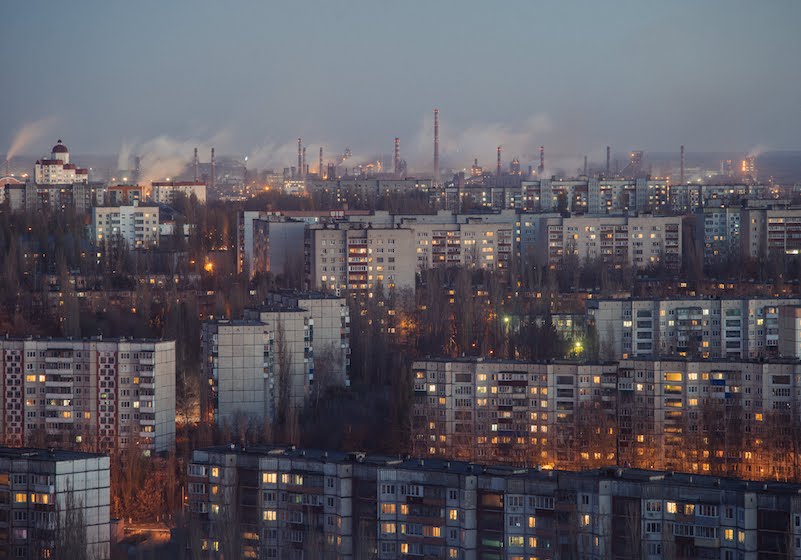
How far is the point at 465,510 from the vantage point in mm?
9469

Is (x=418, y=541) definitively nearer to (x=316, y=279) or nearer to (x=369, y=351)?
(x=369, y=351)

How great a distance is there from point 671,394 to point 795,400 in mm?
880

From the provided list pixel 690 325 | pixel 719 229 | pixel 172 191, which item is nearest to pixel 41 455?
pixel 690 325

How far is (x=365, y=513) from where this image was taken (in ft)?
31.8

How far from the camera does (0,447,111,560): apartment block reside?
9.82 metres

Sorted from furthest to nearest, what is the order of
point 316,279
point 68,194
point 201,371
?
point 68,194 → point 316,279 → point 201,371

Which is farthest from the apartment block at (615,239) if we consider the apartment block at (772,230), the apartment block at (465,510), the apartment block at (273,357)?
the apartment block at (465,510)

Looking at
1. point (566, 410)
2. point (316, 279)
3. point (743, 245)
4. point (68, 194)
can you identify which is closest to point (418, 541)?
point (566, 410)

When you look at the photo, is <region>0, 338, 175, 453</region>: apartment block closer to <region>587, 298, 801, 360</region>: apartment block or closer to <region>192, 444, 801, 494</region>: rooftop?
<region>192, 444, 801, 494</region>: rooftop

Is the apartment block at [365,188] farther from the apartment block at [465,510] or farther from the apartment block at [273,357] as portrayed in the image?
the apartment block at [465,510]

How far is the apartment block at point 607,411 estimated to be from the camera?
1268 centimetres

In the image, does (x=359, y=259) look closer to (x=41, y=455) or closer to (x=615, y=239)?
(x=615, y=239)

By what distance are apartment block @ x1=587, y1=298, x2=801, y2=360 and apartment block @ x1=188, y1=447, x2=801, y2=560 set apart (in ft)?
22.2

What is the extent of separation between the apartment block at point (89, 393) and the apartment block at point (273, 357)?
1.85 feet
